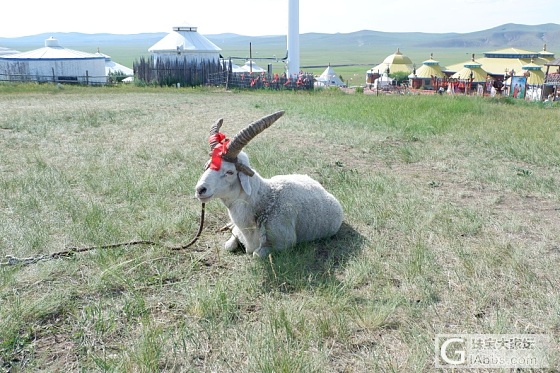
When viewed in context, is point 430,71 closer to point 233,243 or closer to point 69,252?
point 233,243

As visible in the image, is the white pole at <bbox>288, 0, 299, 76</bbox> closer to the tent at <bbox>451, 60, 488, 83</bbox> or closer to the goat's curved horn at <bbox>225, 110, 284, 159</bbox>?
the tent at <bbox>451, 60, 488, 83</bbox>

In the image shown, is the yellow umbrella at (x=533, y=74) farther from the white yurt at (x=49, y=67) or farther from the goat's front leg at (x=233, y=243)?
the goat's front leg at (x=233, y=243)

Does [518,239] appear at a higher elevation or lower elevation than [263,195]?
lower

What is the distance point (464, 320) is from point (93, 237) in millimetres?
3438

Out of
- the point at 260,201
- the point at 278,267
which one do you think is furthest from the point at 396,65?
the point at 278,267

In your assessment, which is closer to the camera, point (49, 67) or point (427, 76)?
point (49, 67)

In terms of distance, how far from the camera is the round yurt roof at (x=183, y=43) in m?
33.9

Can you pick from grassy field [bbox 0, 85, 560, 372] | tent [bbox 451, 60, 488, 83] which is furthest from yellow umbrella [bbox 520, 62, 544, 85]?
grassy field [bbox 0, 85, 560, 372]

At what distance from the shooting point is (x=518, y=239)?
496cm

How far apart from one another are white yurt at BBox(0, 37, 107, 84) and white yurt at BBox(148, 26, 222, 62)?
4.49m

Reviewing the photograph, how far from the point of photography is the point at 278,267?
4.19 metres

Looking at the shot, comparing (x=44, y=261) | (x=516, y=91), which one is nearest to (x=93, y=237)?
(x=44, y=261)

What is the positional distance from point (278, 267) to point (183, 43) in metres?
32.7

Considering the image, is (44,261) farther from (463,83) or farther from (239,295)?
(463,83)
